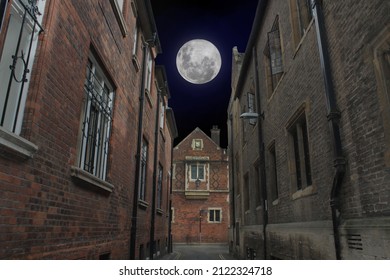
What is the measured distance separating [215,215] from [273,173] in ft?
86.1

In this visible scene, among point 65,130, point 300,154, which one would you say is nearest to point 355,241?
point 300,154

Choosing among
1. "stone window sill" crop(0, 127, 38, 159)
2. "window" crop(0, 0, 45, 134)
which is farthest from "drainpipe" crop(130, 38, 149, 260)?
"window" crop(0, 0, 45, 134)

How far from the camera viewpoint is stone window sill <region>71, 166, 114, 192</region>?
15.5ft

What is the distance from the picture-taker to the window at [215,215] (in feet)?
115

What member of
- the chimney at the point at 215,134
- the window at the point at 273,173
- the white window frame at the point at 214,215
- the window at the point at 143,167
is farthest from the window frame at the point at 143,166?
the chimney at the point at 215,134

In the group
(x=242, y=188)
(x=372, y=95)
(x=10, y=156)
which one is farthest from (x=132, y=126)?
(x=242, y=188)

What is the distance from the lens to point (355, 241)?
4453 mm

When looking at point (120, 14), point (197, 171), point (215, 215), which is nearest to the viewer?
point (120, 14)

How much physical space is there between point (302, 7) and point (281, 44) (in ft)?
4.49

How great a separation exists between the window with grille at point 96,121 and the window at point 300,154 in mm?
4469

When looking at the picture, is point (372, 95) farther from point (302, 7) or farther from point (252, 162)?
point (252, 162)

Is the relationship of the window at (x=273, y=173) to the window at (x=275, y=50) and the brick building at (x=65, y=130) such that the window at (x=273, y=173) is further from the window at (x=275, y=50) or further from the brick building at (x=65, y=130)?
the brick building at (x=65, y=130)

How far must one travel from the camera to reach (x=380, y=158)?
4.01 m

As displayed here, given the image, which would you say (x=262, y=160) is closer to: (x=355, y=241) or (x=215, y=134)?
(x=355, y=241)
